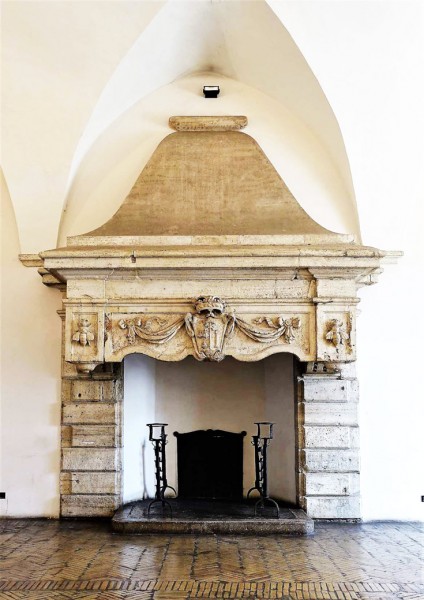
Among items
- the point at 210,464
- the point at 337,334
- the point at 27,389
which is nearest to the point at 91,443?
the point at 27,389

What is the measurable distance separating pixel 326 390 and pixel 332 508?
50.9 inches

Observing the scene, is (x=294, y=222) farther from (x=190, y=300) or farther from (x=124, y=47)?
(x=124, y=47)

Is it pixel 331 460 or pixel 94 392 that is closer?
pixel 331 460

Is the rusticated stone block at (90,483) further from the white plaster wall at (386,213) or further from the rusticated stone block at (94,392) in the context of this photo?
the white plaster wall at (386,213)

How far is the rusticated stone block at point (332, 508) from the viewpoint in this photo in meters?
7.10

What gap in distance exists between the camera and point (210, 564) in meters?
5.50

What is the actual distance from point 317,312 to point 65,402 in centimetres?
308

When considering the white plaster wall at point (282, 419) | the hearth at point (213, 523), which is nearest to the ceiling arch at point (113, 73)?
the white plaster wall at point (282, 419)

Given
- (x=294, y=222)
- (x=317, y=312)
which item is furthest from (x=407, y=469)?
(x=294, y=222)

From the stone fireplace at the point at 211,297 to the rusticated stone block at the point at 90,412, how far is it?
11 millimetres

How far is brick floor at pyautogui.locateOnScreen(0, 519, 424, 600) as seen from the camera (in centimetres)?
485

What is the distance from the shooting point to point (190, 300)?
6477 mm

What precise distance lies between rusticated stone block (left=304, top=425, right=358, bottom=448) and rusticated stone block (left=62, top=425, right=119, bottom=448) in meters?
2.19

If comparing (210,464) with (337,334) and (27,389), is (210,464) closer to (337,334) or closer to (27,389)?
(27,389)
